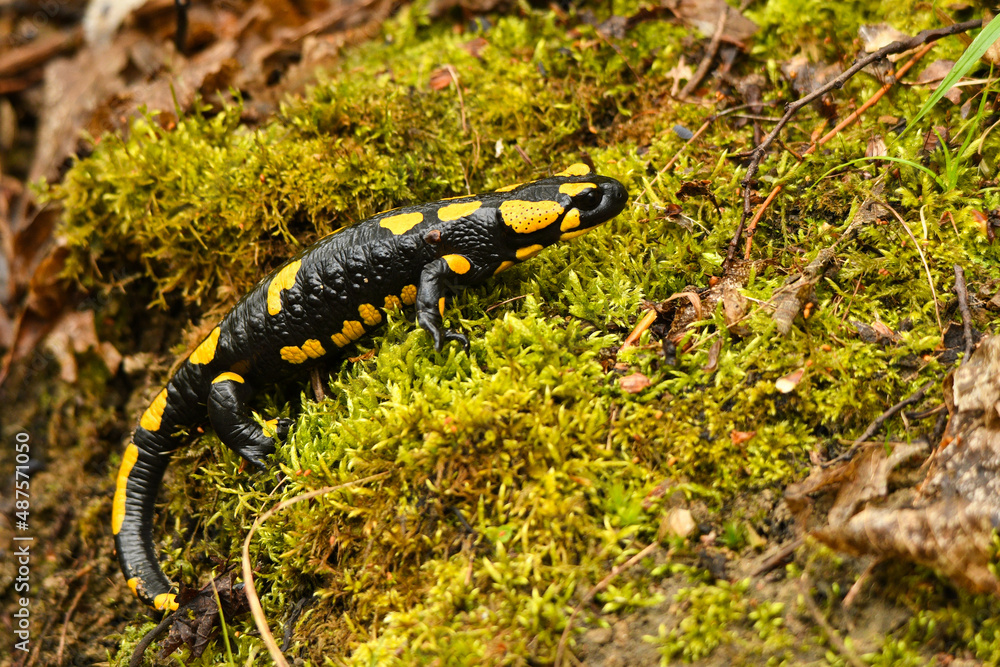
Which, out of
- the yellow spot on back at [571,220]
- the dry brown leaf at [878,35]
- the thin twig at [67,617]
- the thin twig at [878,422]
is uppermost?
the yellow spot on back at [571,220]

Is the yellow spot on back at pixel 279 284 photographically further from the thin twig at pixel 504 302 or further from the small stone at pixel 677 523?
the small stone at pixel 677 523

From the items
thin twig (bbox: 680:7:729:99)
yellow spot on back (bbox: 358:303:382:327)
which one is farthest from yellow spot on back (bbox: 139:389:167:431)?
thin twig (bbox: 680:7:729:99)

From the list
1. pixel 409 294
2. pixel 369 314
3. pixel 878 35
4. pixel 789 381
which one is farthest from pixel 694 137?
pixel 369 314

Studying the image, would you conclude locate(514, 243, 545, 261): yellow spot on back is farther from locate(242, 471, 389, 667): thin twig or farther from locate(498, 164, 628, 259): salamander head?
→ locate(242, 471, 389, 667): thin twig

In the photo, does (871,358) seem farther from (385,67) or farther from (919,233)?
(385,67)

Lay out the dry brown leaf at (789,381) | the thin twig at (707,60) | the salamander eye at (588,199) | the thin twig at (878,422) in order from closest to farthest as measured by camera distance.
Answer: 1. the thin twig at (878,422)
2. the dry brown leaf at (789,381)
3. the salamander eye at (588,199)
4. the thin twig at (707,60)

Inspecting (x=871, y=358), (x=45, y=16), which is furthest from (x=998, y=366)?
(x=45, y=16)

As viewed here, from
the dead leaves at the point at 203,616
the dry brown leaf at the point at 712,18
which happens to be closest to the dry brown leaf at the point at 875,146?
the dry brown leaf at the point at 712,18
